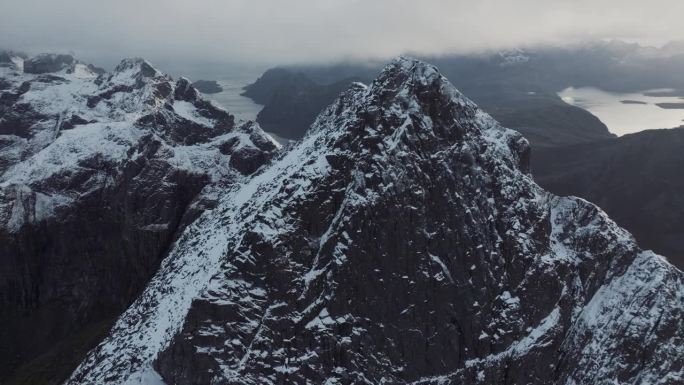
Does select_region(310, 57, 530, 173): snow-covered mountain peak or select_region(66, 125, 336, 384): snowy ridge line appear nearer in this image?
select_region(66, 125, 336, 384): snowy ridge line

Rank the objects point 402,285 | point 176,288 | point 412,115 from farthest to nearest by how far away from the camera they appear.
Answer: point 176,288, point 412,115, point 402,285

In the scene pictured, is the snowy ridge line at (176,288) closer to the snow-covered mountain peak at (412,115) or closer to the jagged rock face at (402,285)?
the jagged rock face at (402,285)

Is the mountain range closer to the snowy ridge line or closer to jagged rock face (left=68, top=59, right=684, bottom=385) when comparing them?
jagged rock face (left=68, top=59, right=684, bottom=385)

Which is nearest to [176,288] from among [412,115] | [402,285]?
[402,285]

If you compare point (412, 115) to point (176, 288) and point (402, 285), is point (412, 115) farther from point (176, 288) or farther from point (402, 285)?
point (176, 288)

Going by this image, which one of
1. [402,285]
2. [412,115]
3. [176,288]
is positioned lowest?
[176,288]

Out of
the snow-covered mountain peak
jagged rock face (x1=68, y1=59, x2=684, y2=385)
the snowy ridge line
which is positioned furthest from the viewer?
the snow-covered mountain peak

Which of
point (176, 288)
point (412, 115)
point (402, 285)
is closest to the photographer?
point (402, 285)

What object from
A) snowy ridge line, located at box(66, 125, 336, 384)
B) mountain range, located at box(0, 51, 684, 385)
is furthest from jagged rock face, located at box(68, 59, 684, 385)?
snowy ridge line, located at box(66, 125, 336, 384)
